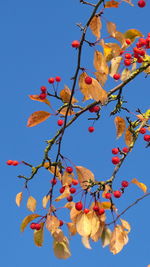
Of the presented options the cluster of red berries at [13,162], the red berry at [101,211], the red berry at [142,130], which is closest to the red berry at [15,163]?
the cluster of red berries at [13,162]

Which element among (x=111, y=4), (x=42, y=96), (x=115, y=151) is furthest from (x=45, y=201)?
(x=111, y=4)

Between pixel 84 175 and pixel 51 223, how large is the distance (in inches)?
A: 19.0

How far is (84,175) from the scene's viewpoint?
432 centimetres

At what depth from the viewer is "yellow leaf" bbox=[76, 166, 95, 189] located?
14.0ft

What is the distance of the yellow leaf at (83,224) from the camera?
162 inches

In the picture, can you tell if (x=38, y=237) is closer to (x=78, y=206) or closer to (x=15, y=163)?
(x=78, y=206)

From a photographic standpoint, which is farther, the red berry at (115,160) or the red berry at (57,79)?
the red berry at (115,160)

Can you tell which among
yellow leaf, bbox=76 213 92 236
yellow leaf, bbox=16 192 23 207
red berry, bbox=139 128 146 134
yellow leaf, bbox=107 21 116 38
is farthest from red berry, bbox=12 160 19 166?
yellow leaf, bbox=107 21 116 38

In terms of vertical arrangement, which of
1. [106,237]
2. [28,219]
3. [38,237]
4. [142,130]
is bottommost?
[106,237]

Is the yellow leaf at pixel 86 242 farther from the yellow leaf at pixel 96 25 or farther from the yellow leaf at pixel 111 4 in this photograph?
the yellow leaf at pixel 111 4

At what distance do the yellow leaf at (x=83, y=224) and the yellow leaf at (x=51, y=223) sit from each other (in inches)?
7.8

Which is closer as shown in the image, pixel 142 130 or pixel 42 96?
pixel 42 96

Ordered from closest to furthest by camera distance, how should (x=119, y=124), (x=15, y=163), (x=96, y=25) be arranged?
1. (x=96, y=25)
2. (x=119, y=124)
3. (x=15, y=163)

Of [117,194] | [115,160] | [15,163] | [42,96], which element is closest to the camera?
[42,96]
